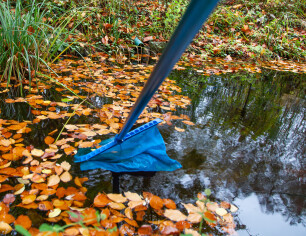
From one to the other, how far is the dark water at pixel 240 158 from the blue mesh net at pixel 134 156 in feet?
0.17

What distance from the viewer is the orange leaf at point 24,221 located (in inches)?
37.9

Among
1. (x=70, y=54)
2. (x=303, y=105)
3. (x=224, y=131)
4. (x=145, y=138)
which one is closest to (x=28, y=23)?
(x=70, y=54)

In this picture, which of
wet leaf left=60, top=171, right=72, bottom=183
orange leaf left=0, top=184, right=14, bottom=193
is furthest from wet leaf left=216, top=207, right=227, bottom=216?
orange leaf left=0, top=184, right=14, bottom=193

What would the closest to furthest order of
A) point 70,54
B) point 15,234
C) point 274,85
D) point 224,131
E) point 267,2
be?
point 15,234 < point 224,131 < point 274,85 < point 70,54 < point 267,2

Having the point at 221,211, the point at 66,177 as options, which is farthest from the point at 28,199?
the point at 221,211

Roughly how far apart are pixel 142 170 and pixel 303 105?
2145mm

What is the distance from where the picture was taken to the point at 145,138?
1.47 meters

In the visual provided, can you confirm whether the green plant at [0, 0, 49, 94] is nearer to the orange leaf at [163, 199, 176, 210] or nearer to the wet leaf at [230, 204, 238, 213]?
the orange leaf at [163, 199, 176, 210]

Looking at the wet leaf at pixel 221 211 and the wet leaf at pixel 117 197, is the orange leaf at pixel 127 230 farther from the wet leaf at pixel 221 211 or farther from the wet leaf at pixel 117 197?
the wet leaf at pixel 221 211

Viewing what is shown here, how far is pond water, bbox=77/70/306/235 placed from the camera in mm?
1203

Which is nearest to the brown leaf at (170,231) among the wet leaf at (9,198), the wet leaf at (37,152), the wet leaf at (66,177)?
the wet leaf at (66,177)

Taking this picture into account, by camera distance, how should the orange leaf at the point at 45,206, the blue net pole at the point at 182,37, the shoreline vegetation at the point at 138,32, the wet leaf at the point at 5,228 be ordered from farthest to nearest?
1. the shoreline vegetation at the point at 138,32
2. the orange leaf at the point at 45,206
3. the wet leaf at the point at 5,228
4. the blue net pole at the point at 182,37

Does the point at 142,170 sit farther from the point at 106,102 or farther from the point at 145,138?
the point at 106,102

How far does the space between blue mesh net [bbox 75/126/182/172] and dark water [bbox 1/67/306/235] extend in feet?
0.17
